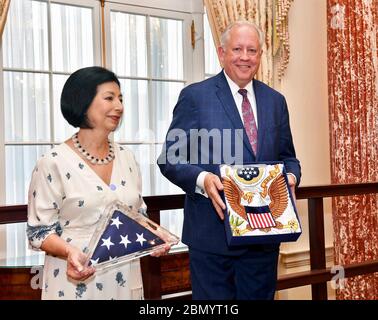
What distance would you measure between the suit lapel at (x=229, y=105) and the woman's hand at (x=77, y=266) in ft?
2.43

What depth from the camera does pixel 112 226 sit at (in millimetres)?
1676

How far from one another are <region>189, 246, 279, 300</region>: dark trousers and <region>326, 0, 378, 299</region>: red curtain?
2.66 meters

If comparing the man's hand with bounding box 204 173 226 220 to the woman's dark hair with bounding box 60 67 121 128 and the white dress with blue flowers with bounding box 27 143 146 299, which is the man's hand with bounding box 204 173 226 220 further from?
the woman's dark hair with bounding box 60 67 121 128

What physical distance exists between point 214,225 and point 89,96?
2.14ft

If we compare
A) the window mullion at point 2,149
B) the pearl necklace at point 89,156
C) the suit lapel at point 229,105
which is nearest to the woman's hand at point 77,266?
the pearl necklace at point 89,156

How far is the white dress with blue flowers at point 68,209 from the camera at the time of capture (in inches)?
67.1

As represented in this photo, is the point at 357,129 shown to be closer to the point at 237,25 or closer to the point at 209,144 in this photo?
the point at 237,25

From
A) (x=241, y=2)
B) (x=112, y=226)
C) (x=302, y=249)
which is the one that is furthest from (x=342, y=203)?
(x=112, y=226)

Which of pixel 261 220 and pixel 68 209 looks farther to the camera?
pixel 261 220

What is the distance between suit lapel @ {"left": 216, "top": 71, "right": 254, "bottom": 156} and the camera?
2.04 metres

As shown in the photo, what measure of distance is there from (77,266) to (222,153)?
689mm

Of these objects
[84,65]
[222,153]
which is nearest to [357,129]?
[84,65]

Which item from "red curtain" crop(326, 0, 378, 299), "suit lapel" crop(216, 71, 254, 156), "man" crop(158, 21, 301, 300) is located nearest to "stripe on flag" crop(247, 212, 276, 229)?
"man" crop(158, 21, 301, 300)

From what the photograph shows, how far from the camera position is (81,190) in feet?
5.62
